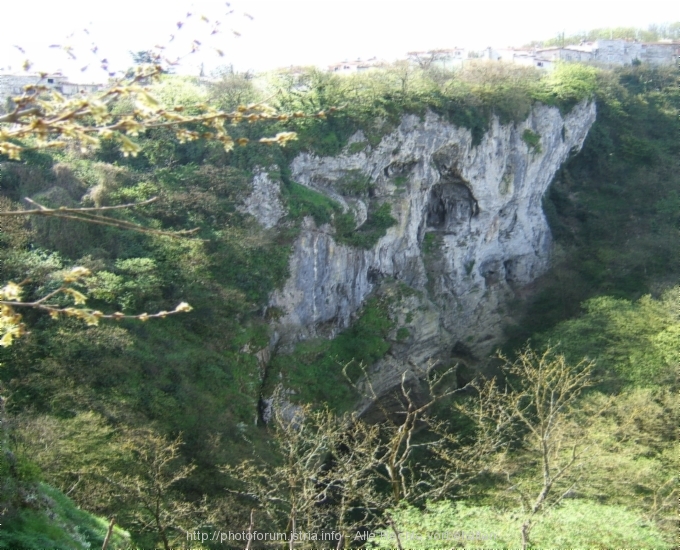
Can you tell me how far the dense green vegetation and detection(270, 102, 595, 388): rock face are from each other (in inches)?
19.3

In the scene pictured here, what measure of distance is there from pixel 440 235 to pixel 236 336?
10344 mm

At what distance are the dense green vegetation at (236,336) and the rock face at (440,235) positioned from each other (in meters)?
0.49

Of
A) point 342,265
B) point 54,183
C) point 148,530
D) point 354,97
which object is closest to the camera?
point 148,530

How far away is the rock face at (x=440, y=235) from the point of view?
58.3 ft

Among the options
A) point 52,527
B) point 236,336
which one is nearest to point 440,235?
point 236,336

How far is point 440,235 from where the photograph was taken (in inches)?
883

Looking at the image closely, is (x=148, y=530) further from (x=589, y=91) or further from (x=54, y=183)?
(x=589, y=91)

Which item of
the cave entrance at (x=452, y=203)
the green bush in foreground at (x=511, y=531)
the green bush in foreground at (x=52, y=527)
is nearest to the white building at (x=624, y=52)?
the cave entrance at (x=452, y=203)

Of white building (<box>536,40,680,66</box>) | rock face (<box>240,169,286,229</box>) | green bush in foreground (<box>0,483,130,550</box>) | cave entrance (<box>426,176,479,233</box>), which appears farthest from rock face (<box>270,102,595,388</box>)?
white building (<box>536,40,680,66</box>)

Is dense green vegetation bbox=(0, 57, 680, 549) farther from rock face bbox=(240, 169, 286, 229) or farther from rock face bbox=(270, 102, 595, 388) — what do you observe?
rock face bbox=(270, 102, 595, 388)

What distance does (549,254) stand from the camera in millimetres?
26672

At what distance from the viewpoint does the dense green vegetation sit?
8.82 meters

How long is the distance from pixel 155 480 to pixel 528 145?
1957 cm

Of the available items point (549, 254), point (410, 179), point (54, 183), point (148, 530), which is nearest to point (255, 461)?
point (148, 530)
